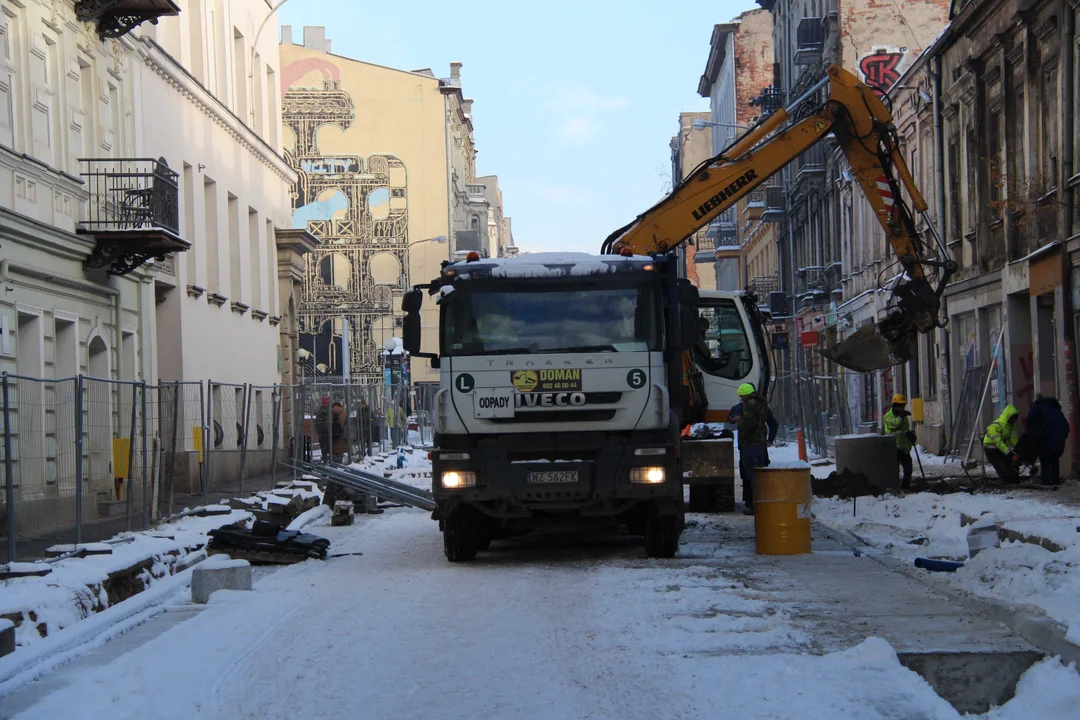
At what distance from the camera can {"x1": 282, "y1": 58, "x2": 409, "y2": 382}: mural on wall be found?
228 feet

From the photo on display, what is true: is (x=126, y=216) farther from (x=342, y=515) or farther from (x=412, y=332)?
(x=412, y=332)

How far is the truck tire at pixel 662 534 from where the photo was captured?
13.3 meters

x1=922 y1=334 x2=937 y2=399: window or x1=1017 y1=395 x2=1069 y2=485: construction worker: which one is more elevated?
x1=922 y1=334 x2=937 y2=399: window

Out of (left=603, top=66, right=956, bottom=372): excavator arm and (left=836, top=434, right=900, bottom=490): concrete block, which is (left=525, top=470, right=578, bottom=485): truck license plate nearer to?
(left=603, top=66, right=956, bottom=372): excavator arm

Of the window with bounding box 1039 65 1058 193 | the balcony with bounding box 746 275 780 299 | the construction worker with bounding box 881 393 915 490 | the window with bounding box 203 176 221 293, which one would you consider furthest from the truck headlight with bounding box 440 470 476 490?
the balcony with bounding box 746 275 780 299

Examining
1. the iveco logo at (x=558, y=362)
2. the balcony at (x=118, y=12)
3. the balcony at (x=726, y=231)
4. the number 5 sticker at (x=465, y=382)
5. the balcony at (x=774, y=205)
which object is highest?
the balcony at (x=726, y=231)

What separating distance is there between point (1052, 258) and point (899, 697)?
16.4 m

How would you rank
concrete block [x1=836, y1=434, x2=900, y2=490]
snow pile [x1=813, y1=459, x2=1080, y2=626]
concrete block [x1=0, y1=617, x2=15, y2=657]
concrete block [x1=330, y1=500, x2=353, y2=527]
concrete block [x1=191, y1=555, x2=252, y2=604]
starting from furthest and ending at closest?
1. concrete block [x1=836, y1=434, x2=900, y2=490]
2. concrete block [x1=330, y1=500, x2=353, y2=527]
3. concrete block [x1=191, y1=555, x2=252, y2=604]
4. snow pile [x1=813, y1=459, x2=1080, y2=626]
5. concrete block [x1=0, y1=617, x2=15, y2=657]

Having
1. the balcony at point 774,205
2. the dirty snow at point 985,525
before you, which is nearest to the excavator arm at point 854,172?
the dirty snow at point 985,525

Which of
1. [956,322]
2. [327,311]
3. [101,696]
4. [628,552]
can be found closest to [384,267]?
[327,311]

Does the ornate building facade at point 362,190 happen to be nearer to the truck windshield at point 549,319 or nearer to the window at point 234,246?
the window at point 234,246

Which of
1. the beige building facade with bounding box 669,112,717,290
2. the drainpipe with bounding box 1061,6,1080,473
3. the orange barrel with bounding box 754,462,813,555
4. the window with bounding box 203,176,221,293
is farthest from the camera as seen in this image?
the beige building facade with bounding box 669,112,717,290

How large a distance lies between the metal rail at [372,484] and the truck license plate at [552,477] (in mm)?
6609

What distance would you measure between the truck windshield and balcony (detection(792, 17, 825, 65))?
31994mm
